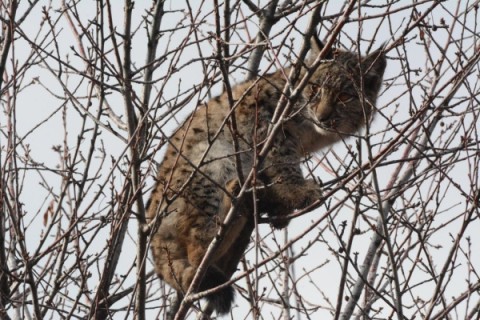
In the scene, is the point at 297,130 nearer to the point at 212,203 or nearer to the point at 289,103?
the point at 212,203

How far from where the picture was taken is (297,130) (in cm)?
763

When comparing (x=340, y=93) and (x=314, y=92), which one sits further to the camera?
(x=340, y=93)

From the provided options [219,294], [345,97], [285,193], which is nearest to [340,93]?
[345,97]

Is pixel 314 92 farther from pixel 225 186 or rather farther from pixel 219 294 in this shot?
pixel 219 294

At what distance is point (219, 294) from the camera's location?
263 inches

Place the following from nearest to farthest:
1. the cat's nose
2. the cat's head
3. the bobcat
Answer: the bobcat, the cat's head, the cat's nose

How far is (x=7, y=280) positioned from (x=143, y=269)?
4.78ft

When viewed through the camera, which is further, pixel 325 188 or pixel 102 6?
pixel 325 188

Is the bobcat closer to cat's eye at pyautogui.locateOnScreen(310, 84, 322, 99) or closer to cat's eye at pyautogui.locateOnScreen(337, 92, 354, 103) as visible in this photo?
cat's eye at pyautogui.locateOnScreen(310, 84, 322, 99)

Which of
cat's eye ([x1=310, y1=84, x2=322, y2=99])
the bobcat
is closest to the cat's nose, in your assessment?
the bobcat

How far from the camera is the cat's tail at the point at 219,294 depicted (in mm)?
6656

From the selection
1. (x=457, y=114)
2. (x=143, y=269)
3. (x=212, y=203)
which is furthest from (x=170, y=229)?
(x=457, y=114)

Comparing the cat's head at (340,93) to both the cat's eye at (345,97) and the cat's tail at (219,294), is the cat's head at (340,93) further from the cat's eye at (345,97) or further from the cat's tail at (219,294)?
the cat's tail at (219,294)

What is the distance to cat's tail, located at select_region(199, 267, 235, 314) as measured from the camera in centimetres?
666
